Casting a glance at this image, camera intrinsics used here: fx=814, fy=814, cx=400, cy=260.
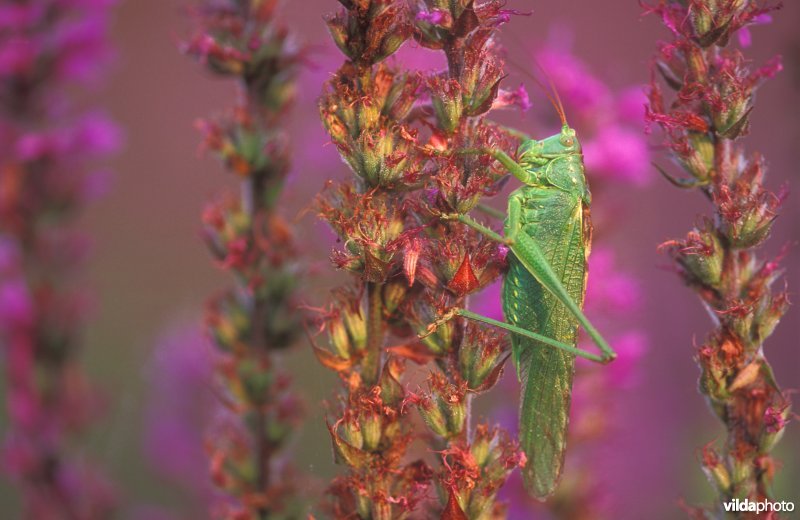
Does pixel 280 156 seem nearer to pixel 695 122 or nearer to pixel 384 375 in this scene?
pixel 384 375

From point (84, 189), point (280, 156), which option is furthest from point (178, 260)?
point (280, 156)

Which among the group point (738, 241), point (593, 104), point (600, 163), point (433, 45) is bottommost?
point (738, 241)

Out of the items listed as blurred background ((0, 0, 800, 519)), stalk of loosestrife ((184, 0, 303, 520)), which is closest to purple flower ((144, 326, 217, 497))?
blurred background ((0, 0, 800, 519))

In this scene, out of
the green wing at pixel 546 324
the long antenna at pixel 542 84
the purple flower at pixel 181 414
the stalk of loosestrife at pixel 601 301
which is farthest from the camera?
the purple flower at pixel 181 414

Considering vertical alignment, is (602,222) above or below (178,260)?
below

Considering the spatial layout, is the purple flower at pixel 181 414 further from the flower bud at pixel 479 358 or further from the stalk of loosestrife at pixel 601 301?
the flower bud at pixel 479 358

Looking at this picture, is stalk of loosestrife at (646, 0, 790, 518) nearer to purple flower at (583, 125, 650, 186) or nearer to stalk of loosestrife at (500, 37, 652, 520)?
stalk of loosestrife at (500, 37, 652, 520)

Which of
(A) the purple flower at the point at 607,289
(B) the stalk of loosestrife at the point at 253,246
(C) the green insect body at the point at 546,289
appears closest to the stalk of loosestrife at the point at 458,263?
(C) the green insect body at the point at 546,289
